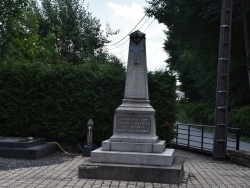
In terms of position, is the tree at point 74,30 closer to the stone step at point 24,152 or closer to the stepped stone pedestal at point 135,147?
the stone step at point 24,152

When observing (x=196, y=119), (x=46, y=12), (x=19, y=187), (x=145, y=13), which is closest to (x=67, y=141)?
(x=19, y=187)

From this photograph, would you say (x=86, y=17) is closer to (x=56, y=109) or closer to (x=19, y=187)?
(x=56, y=109)

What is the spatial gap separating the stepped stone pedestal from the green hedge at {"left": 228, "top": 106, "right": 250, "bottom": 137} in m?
20.1

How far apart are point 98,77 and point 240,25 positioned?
49.4 feet

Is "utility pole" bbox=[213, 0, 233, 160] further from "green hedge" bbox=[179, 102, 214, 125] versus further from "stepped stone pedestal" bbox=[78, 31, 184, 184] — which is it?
"green hedge" bbox=[179, 102, 214, 125]

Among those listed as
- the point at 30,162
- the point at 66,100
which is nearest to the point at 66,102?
the point at 66,100

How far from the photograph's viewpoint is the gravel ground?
11.8 m

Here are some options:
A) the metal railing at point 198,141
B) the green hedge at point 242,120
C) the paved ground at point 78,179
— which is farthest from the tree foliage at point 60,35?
the paved ground at point 78,179

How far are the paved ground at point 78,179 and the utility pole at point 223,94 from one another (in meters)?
2.63

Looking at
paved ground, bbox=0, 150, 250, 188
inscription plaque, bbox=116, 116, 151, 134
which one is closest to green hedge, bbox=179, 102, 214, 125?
paved ground, bbox=0, 150, 250, 188

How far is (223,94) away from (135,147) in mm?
6525

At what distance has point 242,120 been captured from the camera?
29875mm

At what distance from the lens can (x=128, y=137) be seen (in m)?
10.3

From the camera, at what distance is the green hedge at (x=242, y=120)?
29.5 m
